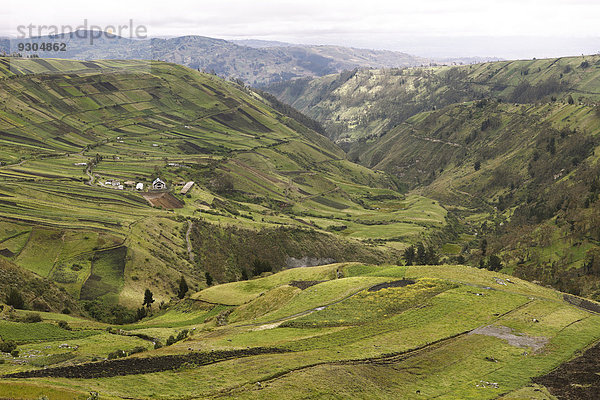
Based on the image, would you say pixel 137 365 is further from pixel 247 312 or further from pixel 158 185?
pixel 158 185

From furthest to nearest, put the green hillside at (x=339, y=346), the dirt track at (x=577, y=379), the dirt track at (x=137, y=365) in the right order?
the dirt track at (x=577, y=379) < the green hillside at (x=339, y=346) < the dirt track at (x=137, y=365)

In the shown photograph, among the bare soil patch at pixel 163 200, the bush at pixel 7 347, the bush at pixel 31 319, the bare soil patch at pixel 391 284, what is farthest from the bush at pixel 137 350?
the bare soil patch at pixel 163 200

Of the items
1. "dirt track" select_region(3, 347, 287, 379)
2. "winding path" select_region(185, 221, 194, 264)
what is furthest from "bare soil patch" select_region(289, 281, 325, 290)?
"winding path" select_region(185, 221, 194, 264)

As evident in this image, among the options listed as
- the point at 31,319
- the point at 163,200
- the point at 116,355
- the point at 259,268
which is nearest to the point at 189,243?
the point at 259,268

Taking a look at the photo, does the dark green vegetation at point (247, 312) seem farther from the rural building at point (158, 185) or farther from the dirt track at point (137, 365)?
the rural building at point (158, 185)

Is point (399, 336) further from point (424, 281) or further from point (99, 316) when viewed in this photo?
point (99, 316)

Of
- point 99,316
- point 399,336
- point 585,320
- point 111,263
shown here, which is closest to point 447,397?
point 399,336

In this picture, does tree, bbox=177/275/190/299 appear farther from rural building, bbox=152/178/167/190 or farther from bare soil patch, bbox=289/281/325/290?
rural building, bbox=152/178/167/190
